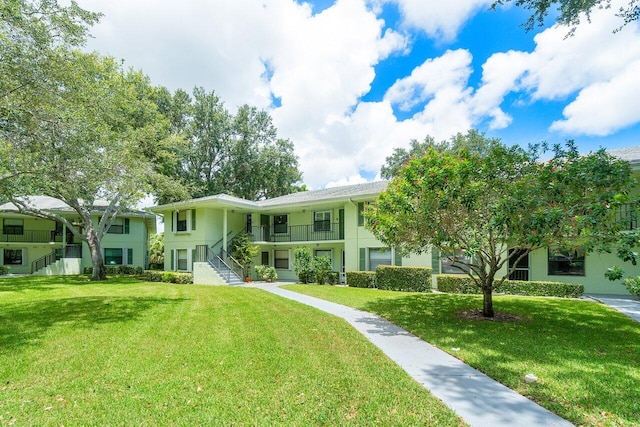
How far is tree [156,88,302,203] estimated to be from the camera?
31.8 metres

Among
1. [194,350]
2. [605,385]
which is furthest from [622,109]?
[194,350]

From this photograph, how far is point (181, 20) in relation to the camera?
11953 mm

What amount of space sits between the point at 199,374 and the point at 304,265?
13009 millimetres

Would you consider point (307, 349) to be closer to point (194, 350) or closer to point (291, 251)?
point (194, 350)

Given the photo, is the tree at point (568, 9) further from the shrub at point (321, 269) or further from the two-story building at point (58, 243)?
the two-story building at point (58, 243)

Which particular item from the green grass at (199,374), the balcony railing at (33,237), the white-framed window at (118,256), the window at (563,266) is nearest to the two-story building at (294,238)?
the window at (563,266)

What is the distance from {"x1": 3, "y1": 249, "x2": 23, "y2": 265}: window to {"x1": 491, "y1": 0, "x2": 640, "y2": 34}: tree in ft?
113

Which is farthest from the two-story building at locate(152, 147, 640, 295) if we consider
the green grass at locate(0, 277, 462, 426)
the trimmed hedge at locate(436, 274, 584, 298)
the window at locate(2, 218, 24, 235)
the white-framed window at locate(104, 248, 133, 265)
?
the window at locate(2, 218, 24, 235)

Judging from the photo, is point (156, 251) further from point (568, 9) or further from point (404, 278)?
point (568, 9)

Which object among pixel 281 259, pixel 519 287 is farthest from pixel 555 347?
pixel 281 259

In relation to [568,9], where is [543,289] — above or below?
below

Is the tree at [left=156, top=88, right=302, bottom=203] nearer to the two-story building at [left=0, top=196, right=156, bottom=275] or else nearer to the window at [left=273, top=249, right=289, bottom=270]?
the two-story building at [left=0, top=196, right=156, bottom=275]

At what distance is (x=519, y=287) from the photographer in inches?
531

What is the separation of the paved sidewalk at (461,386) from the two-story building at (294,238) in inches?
377
